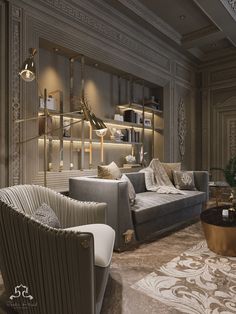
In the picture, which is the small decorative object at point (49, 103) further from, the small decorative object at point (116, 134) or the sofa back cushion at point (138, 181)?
the sofa back cushion at point (138, 181)

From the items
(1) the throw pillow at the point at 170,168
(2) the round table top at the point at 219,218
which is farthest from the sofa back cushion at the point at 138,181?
(2) the round table top at the point at 219,218

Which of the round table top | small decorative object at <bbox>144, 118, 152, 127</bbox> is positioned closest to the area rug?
the round table top

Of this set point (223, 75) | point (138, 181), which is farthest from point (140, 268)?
point (223, 75)

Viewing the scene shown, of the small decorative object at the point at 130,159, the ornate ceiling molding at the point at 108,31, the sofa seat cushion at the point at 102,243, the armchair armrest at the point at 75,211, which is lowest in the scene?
the sofa seat cushion at the point at 102,243

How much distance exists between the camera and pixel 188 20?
4602mm

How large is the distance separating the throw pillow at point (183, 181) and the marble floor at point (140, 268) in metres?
0.70

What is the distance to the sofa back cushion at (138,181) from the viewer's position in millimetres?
3631

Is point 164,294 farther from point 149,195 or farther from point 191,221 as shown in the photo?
point 191,221

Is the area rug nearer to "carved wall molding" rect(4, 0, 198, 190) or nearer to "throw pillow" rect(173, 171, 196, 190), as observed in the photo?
"throw pillow" rect(173, 171, 196, 190)

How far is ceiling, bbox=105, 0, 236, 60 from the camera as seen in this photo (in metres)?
3.98

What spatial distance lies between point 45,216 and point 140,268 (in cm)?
95

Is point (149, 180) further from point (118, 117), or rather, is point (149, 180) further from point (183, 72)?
point (183, 72)

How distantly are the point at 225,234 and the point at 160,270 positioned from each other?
2.41ft

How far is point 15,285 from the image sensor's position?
5.07 feet
